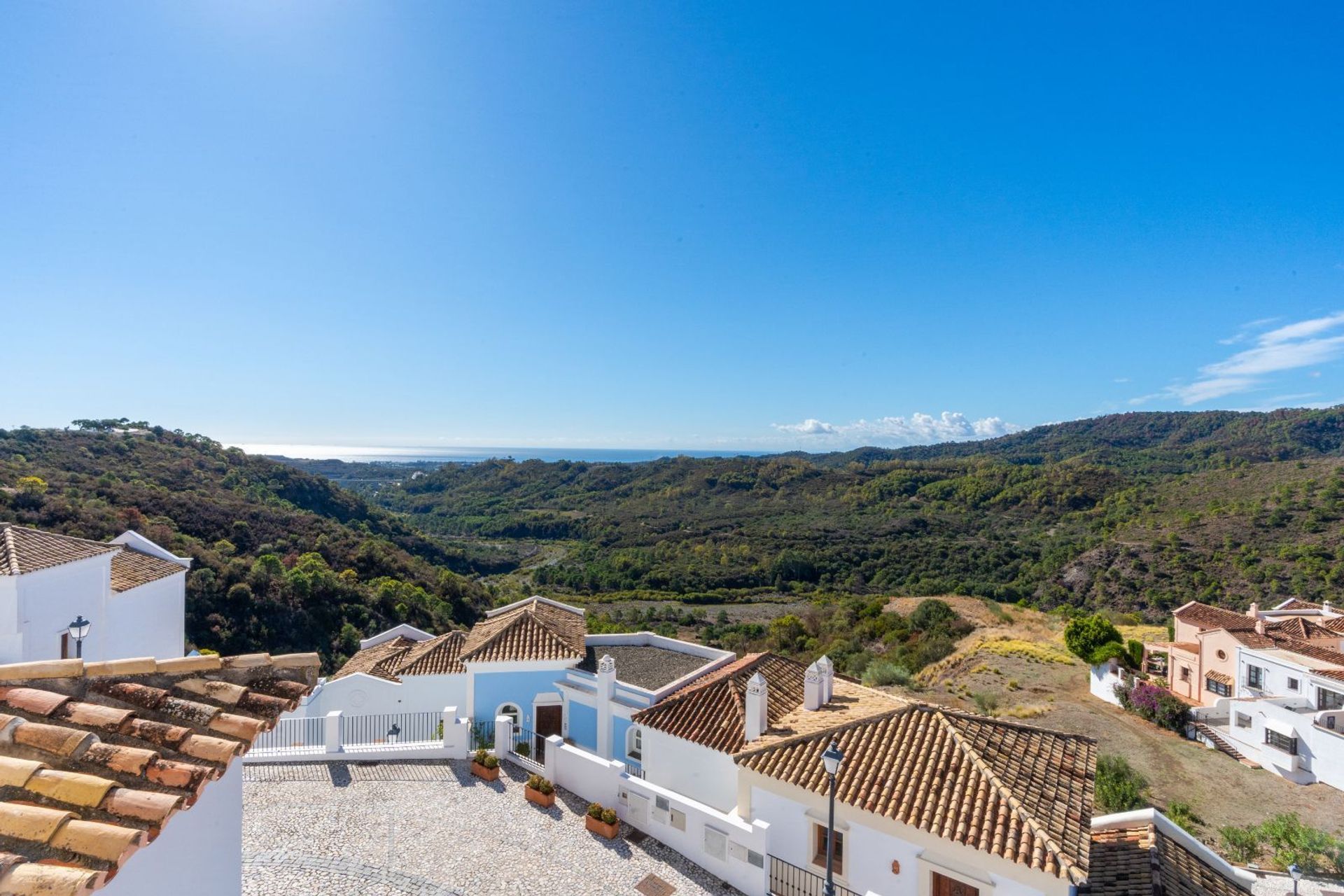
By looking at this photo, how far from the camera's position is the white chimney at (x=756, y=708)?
1189 cm

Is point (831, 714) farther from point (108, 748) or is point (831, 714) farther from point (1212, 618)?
point (1212, 618)

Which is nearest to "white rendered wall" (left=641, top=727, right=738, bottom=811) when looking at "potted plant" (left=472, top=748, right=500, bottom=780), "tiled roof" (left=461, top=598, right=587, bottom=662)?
"potted plant" (left=472, top=748, right=500, bottom=780)

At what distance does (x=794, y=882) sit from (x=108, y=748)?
9597 millimetres

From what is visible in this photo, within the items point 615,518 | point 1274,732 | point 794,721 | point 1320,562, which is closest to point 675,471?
point 615,518

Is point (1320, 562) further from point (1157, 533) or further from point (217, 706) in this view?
point (217, 706)

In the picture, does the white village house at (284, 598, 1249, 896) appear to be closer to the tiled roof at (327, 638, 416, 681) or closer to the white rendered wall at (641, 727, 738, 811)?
the white rendered wall at (641, 727, 738, 811)

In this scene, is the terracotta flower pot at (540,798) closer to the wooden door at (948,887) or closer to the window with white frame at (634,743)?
the window with white frame at (634,743)

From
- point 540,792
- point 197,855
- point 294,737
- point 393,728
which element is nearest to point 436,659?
point 393,728

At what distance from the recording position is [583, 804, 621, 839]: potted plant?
10633 mm

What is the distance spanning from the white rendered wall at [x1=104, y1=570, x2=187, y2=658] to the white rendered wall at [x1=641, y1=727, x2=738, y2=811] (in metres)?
12.4

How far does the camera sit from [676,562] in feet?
239

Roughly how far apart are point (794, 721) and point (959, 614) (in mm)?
37954

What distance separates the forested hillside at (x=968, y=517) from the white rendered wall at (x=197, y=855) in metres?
56.1

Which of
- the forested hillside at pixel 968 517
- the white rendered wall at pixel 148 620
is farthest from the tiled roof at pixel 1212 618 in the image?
the white rendered wall at pixel 148 620
